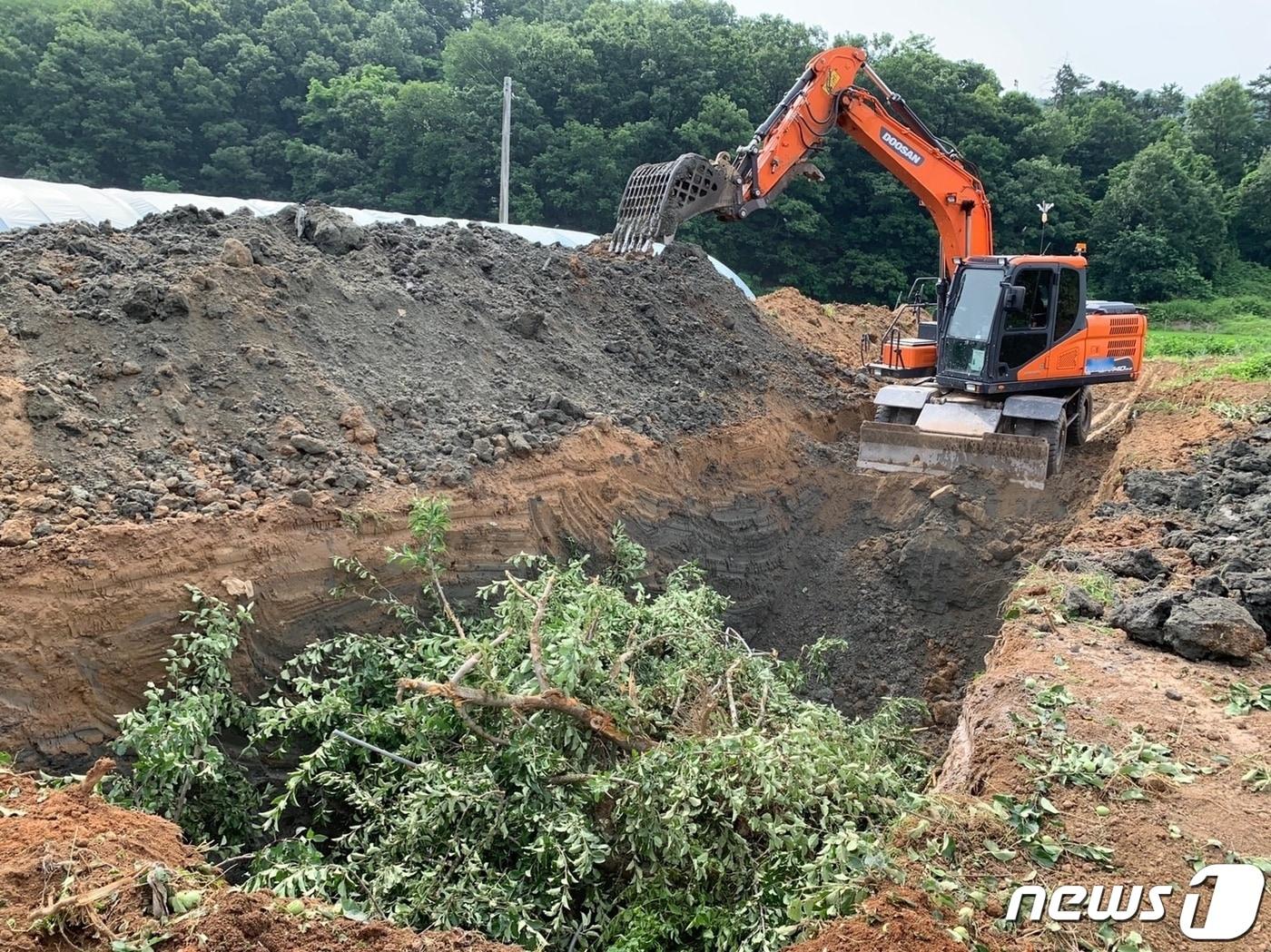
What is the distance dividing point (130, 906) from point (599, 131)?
96.6 ft

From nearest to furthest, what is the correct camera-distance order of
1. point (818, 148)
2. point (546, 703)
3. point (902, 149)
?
point (546, 703) → point (902, 149) → point (818, 148)

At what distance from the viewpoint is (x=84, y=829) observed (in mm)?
3439

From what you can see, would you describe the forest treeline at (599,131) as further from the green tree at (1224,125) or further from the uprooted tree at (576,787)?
the uprooted tree at (576,787)

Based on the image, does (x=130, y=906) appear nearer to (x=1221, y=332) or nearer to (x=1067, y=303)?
(x=1067, y=303)

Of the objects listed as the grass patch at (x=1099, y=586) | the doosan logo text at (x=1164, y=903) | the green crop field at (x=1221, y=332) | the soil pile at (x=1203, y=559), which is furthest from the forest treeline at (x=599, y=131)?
the doosan logo text at (x=1164, y=903)

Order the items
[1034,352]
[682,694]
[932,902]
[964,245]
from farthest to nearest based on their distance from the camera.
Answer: [964,245]
[1034,352]
[682,694]
[932,902]

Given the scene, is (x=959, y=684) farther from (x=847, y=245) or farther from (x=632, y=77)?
(x=632, y=77)

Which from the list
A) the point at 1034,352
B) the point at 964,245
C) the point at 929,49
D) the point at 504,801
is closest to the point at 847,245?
the point at 929,49

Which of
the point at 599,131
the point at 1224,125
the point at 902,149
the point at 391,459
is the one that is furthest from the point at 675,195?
the point at 1224,125

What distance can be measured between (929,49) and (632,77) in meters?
10.0

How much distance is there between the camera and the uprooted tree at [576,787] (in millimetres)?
3887

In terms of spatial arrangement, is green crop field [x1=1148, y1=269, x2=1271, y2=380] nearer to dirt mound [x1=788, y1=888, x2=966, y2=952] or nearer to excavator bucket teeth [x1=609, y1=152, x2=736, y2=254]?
excavator bucket teeth [x1=609, y1=152, x2=736, y2=254]

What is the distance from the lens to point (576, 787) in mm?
4398

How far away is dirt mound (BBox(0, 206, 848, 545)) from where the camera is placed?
19.0 ft
